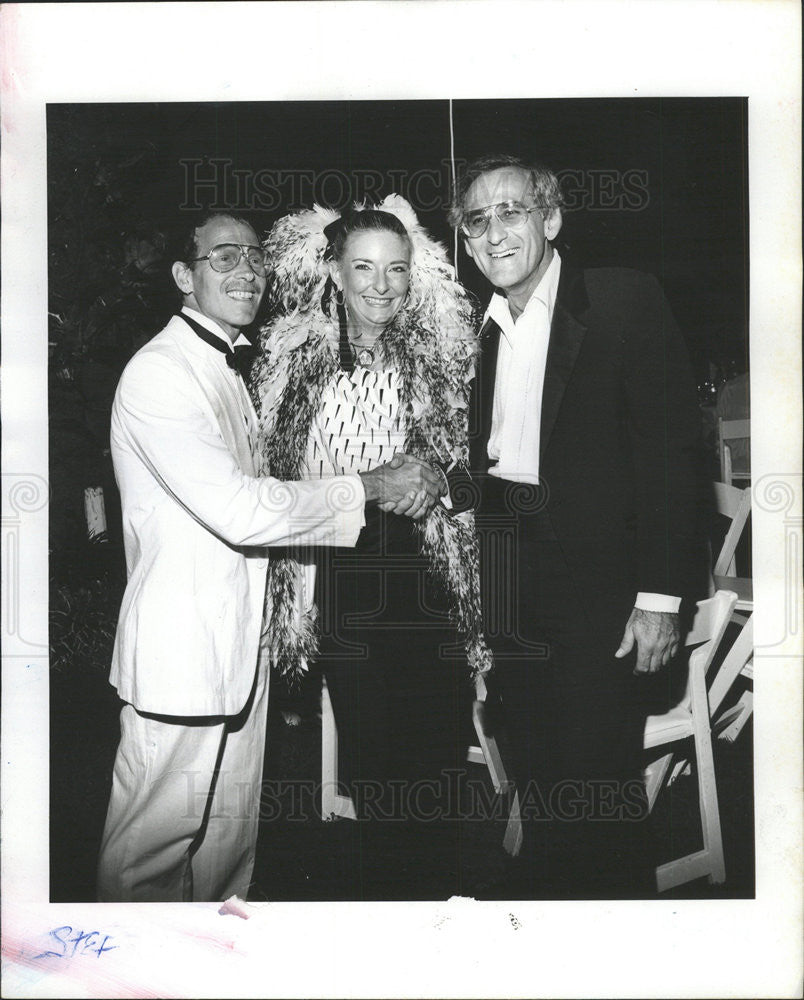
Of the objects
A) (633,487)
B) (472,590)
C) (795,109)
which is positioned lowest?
(472,590)

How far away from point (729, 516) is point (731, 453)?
16 cm

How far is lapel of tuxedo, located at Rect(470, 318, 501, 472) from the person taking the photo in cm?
224

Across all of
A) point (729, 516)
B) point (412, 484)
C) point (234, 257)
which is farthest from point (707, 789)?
point (234, 257)

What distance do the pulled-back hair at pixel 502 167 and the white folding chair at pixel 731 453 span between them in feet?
2.34

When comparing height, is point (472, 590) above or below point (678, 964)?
above

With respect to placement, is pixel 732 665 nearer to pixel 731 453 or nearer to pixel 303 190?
pixel 731 453

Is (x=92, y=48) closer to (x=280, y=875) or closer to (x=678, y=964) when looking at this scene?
A: (x=280, y=875)

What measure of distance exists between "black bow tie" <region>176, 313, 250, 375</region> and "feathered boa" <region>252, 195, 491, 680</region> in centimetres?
6

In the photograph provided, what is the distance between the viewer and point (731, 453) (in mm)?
2270

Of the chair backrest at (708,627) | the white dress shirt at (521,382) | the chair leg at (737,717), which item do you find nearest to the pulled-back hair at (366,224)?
the white dress shirt at (521,382)

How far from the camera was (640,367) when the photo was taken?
2.24m

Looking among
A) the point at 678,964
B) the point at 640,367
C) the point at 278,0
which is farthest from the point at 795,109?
the point at 678,964

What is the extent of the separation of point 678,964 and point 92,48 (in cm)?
276

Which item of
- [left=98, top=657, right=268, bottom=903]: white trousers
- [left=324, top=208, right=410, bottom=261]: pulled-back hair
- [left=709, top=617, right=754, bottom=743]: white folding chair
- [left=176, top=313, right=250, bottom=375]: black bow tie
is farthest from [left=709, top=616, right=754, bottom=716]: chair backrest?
[left=176, top=313, right=250, bottom=375]: black bow tie
